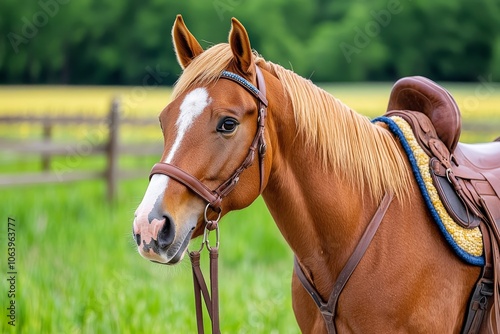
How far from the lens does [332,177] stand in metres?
2.07

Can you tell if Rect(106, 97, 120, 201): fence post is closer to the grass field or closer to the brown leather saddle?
the grass field

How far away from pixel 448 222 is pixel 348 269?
424 mm

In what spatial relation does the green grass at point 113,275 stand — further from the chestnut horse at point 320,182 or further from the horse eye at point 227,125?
the horse eye at point 227,125

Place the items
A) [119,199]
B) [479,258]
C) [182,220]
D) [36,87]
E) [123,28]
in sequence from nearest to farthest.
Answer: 1. [182,220]
2. [479,258]
3. [119,199]
4. [123,28]
5. [36,87]

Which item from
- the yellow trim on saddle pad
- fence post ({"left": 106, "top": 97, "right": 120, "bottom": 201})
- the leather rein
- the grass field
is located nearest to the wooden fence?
fence post ({"left": 106, "top": 97, "right": 120, "bottom": 201})

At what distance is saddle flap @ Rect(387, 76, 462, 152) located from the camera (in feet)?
7.55

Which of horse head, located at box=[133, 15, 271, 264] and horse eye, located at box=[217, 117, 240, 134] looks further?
horse eye, located at box=[217, 117, 240, 134]

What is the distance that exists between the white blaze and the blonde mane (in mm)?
116

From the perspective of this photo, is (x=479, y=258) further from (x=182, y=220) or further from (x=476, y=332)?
(x=182, y=220)

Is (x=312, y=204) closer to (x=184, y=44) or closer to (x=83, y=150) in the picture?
(x=184, y=44)

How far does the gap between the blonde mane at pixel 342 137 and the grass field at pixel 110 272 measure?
0.74 metres

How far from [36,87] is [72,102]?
4.12 ft

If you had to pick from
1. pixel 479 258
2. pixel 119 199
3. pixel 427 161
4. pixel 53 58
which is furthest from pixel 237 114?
pixel 53 58

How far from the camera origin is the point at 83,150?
8.31 metres
